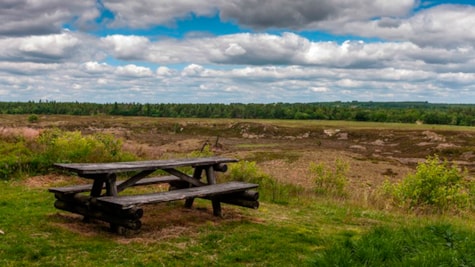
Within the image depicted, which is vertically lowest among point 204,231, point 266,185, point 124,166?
point 266,185

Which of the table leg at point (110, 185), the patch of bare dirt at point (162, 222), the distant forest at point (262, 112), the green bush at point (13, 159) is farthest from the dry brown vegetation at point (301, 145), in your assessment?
the distant forest at point (262, 112)

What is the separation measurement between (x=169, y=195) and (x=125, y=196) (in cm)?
74

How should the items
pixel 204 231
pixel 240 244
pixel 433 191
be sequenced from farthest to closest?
pixel 433 191 < pixel 204 231 < pixel 240 244

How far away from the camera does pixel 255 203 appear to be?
8.89 m

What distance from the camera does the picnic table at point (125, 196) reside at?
23.0 feet

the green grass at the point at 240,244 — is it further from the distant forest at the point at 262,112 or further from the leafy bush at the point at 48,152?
the distant forest at the point at 262,112

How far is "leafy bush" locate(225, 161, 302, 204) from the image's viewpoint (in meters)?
12.1

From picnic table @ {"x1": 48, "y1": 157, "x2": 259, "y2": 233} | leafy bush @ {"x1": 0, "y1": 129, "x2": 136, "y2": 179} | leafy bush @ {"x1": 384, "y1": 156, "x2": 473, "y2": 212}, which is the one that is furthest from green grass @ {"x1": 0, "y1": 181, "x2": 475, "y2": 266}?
leafy bush @ {"x1": 384, "y1": 156, "x2": 473, "y2": 212}

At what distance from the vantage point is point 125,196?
745 centimetres

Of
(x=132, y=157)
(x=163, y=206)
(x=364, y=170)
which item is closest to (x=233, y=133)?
(x=364, y=170)

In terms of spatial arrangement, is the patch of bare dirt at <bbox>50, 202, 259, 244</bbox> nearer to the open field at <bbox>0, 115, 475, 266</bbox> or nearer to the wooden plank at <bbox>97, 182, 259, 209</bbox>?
the open field at <bbox>0, 115, 475, 266</bbox>

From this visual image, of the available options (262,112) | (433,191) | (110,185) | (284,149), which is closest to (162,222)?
(110,185)

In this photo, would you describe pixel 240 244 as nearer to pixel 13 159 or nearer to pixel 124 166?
pixel 124 166

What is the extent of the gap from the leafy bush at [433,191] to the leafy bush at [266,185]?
3195mm
